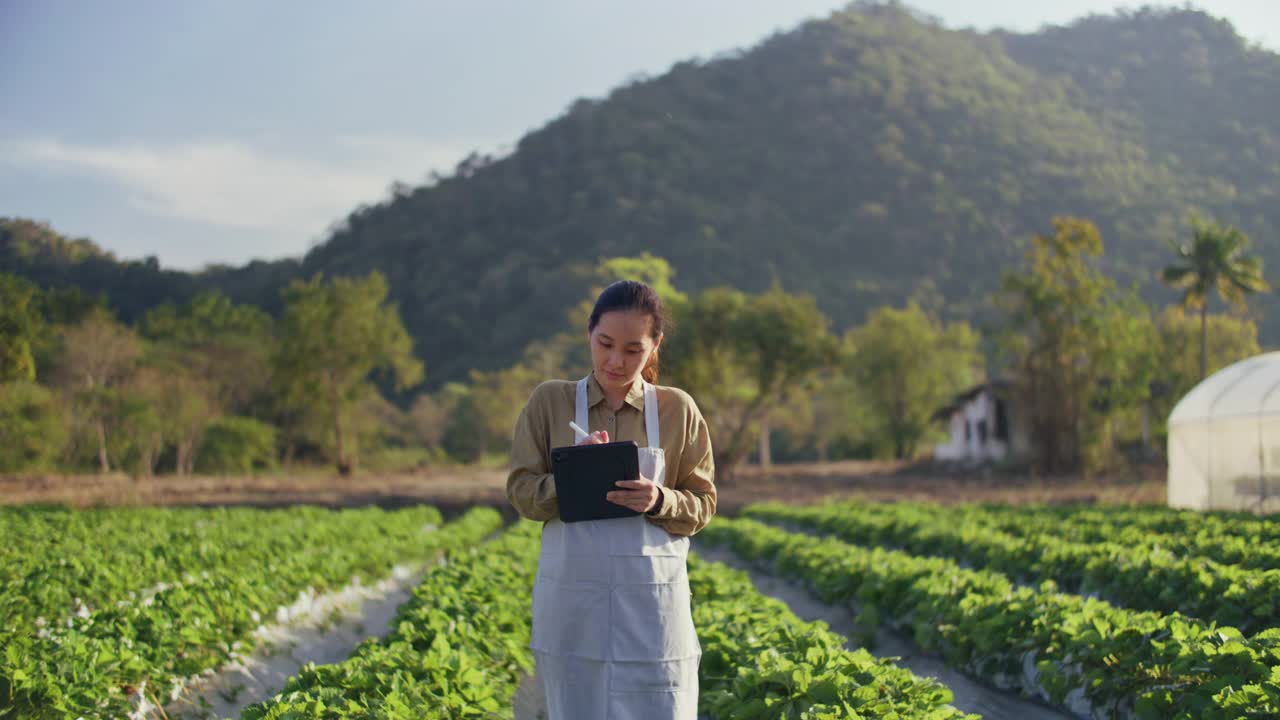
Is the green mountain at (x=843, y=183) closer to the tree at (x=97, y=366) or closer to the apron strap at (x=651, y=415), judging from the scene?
the tree at (x=97, y=366)

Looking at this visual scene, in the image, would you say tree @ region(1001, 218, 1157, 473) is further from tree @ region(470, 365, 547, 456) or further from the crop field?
tree @ region(470, 365, 547, 456)

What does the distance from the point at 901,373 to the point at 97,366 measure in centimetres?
3406

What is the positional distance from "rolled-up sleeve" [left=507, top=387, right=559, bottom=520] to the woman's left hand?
0.65 feet

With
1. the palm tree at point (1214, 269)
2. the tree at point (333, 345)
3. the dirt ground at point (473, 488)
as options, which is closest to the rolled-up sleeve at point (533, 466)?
the dirt ground at point (473, 488)

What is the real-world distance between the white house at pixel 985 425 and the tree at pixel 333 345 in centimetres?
2090

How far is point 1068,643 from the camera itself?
539 cm

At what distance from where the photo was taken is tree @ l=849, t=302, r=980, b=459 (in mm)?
45688

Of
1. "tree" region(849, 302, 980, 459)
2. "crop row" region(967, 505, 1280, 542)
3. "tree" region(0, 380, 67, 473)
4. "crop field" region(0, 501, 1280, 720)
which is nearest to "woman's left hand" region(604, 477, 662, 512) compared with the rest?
"crop field" region(0, 501, 1280, 720)

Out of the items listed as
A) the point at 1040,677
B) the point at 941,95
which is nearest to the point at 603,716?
the point at 1040,677

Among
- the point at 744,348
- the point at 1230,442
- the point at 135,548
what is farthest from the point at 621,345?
the point at 744,348

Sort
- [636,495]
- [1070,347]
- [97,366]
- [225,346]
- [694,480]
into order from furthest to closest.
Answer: [225,346], [1070,347], [97,366], [694,480], [636,495]

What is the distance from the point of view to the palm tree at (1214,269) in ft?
98.9

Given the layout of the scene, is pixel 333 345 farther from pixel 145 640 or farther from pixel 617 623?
pixel 617 623

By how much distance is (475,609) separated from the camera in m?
6.30
